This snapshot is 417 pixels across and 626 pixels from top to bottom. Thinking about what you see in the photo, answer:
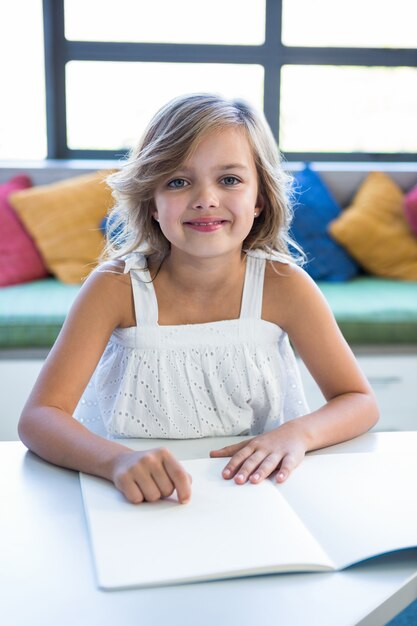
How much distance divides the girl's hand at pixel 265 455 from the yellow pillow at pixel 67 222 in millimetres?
2188

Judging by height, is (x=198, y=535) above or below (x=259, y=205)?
below

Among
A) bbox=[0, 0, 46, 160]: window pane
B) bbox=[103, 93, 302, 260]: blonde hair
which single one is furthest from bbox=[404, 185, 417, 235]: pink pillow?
bbox=[103, 93, 302, 260]: blonde hair

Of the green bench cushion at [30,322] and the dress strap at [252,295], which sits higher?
the dress strap at [252,295]

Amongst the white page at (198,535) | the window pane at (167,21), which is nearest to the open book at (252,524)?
the white page at (198,535)

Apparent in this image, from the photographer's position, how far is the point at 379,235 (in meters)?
3.29

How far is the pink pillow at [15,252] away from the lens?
3.13 metres

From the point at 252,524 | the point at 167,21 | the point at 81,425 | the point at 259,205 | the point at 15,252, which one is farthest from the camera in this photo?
the point at 167,21

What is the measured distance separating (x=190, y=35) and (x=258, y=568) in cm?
356

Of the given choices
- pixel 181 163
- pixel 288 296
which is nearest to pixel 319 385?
pixel 288 296

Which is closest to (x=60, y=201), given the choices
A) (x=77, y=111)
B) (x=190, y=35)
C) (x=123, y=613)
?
(x=77, y=111)

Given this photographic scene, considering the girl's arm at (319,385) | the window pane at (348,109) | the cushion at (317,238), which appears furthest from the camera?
the window pane at (348,109)

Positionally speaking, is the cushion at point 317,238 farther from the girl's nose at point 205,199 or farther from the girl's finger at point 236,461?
the girl's finger at point 236,461

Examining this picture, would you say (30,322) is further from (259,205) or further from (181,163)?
(181,163)

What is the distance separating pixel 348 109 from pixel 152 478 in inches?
139
